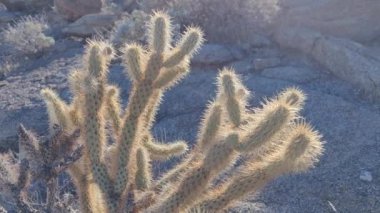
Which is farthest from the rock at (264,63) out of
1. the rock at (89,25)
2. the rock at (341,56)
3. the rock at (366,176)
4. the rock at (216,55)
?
the rock at (89,25)

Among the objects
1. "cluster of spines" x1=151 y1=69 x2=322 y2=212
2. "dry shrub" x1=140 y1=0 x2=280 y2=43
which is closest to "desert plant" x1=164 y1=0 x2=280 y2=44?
"dry shrub" x1=140 y1=0 x2=280 y2=43

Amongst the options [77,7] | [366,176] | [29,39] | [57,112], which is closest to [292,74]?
[366,176]

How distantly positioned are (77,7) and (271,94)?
5.25 meters

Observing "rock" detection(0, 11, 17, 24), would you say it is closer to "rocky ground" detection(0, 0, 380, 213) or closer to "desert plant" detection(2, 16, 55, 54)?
"desert plant" detection(2, 16, 55, 54)

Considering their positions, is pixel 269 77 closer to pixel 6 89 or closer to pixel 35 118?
pixel 35 118

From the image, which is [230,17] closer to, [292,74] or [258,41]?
[258,41]

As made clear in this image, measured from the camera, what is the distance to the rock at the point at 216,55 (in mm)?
8453

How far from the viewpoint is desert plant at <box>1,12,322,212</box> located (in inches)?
128

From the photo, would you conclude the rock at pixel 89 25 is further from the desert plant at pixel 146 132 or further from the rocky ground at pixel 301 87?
the desert plant at pixel 146 132

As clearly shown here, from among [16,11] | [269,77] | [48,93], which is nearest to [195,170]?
[48,93]

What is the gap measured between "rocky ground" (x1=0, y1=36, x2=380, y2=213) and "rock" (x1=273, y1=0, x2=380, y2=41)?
72cm

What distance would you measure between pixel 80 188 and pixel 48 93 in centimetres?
67

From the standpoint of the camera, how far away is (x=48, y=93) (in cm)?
402

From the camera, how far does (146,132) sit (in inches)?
165
